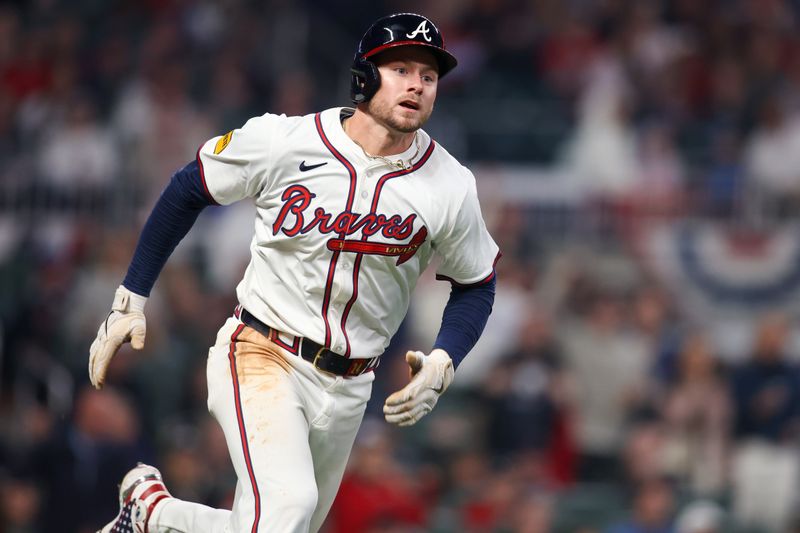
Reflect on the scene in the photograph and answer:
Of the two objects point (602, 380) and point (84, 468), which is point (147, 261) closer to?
point (84, 468)

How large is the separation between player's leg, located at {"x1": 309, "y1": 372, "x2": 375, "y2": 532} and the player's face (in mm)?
923

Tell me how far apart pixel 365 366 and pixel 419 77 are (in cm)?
104

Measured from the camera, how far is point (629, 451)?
950cm

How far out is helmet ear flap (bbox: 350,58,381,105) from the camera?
4.70 metres

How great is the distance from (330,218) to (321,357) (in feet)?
1.58

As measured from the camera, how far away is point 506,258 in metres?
10.4

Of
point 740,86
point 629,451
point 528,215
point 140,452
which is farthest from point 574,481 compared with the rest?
point 740,86

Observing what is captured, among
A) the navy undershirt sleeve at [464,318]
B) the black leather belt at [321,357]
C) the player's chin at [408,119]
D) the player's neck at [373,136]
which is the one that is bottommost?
the black leather belt at [321,357]

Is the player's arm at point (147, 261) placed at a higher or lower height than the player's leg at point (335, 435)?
higher

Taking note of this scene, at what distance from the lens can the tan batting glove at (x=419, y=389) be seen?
4371 mm

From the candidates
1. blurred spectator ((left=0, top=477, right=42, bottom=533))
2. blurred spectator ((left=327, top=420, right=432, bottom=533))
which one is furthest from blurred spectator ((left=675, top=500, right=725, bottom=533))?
blurred spectator ((left=0, top=477, right=42, bottom=533))

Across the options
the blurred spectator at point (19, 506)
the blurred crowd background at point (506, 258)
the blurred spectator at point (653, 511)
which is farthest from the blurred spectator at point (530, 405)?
the blurred spectator at point (19, 506)

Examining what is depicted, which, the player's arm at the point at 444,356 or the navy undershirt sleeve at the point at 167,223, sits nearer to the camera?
the player's arm at the point at 444,356

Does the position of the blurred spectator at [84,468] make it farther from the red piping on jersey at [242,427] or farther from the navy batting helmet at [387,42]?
the navy batting helmet at [387,42]
